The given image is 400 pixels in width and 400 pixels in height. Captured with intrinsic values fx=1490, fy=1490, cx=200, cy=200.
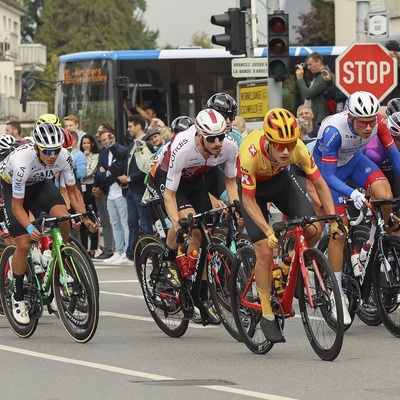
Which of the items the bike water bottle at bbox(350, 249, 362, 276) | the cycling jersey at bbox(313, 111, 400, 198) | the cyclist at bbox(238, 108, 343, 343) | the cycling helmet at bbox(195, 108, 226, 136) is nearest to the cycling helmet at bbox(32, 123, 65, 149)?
the cycling helmet at bbox(195, 108, 226, 136)

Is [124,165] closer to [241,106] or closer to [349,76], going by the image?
[241,106]

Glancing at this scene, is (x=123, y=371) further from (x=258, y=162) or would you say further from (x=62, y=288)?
(x=62, y=288)

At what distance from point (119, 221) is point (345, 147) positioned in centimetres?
932

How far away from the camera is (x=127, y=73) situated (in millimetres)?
32062

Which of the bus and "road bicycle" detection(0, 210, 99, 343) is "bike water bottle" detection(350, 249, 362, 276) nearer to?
"road bicycle" detection(0, 210, 99, 343)

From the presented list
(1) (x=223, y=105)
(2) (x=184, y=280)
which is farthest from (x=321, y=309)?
(1) (x=223, y=105)

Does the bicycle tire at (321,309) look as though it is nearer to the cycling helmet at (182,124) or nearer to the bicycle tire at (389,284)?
the bicycle tire at (389,284)

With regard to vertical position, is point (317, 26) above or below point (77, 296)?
above

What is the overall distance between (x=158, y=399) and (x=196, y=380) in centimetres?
88

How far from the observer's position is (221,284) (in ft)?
40.1

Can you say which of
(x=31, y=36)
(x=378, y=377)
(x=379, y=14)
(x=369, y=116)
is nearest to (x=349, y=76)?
(x=379, y=14)

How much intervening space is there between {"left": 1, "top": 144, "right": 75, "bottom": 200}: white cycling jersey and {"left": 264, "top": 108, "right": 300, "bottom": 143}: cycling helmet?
2899mm

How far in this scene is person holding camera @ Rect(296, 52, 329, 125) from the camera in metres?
20.7

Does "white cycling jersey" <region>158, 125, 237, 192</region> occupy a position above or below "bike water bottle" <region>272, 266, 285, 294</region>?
above
